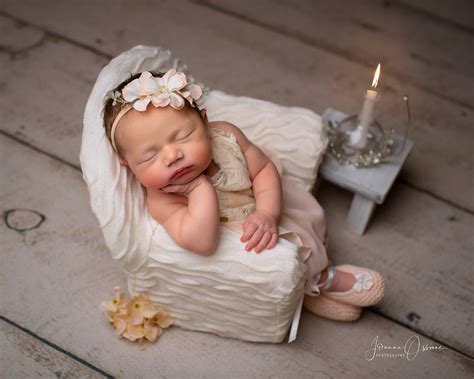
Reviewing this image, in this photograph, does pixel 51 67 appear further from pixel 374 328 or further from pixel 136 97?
pixel 374 328

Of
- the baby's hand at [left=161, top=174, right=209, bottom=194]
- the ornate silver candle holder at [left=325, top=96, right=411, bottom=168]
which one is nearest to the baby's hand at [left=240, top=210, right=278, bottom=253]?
the baby's hand at [left=161, top=174, right=209, bottom=194]

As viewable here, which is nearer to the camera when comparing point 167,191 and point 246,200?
point 167,191

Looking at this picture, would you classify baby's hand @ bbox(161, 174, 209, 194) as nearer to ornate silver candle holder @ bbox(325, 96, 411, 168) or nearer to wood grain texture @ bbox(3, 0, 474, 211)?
ornate silver candle holder @ bbox(325, 96, 411, 168)

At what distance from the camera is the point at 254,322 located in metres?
1.33

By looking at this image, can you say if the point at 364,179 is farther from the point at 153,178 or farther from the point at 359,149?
the point at 153,178

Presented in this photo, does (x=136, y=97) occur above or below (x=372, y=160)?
above

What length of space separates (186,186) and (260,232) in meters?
0.16

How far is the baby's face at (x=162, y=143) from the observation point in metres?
1.16

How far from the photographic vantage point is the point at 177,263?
124 centimetres

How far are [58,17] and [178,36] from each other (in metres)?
0.39

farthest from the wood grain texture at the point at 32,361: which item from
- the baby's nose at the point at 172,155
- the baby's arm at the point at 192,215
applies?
the baby's nose at the point at 172,155

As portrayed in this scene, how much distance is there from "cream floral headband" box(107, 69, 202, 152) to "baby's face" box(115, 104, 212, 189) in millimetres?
17

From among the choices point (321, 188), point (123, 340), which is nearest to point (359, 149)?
point (321, 188)

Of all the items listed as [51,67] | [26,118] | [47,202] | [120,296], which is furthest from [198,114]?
[51,67]
